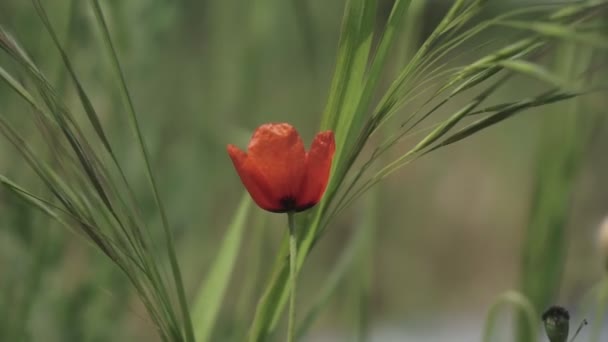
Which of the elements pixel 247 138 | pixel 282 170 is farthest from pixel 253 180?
pixel 247 138

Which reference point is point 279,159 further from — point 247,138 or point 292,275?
point 247,138

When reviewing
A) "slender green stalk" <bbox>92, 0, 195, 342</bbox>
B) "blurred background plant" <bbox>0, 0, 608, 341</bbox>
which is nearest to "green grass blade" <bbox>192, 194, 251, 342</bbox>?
"blurred background plant" <bbox>0, 0, 608, 341</bbox>

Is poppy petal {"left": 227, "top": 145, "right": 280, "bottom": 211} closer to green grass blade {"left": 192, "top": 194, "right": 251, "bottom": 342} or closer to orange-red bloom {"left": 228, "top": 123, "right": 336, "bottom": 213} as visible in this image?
orange-red bloom {"left": 228, "top": 123, "right": 336, "bottom": 213}

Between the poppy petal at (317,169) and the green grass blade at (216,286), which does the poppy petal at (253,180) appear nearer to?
the poppy petal at (317,169)

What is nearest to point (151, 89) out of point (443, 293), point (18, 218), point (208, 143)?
point (208, 143)

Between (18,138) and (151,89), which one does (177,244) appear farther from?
(18,138)

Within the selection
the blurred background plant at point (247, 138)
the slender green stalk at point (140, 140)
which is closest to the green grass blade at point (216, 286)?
the blurred background plant at point (247, 138)
